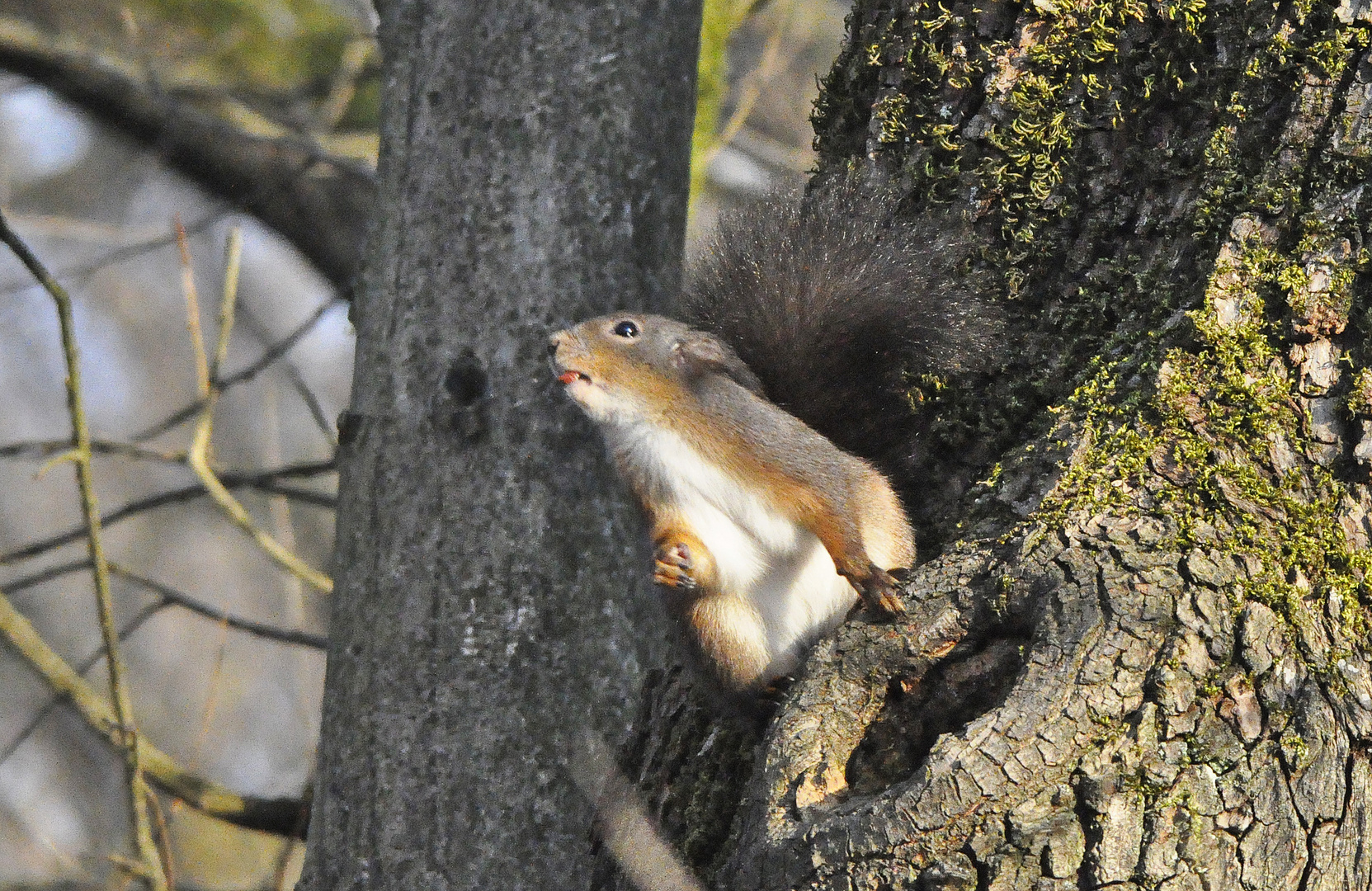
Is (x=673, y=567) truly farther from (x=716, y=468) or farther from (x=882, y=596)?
(x=882, y=596)

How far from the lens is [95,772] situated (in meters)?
6.64

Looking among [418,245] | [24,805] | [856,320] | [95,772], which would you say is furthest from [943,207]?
[24,805]

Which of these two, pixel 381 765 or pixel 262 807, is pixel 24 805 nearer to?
pixel 262 807

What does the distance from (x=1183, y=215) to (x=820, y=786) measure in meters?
0.85

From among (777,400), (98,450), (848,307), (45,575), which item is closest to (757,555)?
(777,400)

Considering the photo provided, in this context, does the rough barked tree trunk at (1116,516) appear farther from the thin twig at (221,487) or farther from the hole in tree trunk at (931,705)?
the thin twig at (221,487)

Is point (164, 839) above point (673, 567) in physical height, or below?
below

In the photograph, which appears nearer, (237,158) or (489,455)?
(489,455)

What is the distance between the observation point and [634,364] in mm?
1940

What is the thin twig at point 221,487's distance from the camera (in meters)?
2.62

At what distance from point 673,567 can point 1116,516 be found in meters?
0.62

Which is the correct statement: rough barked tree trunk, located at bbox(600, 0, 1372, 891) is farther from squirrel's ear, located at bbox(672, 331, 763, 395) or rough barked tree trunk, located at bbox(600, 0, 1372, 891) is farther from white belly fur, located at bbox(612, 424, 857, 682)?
squirrel's ear, located at bbox(672, 331, 763, 395)

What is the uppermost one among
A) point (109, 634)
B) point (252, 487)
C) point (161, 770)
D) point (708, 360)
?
point (708, 360)

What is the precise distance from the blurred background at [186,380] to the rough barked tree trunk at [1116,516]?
17.4 inches
